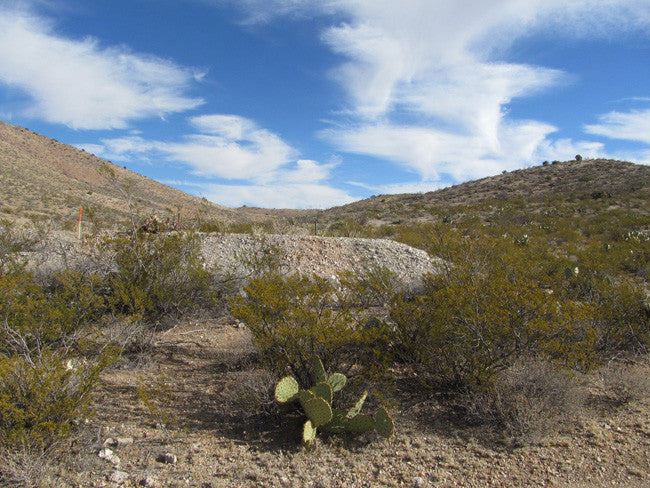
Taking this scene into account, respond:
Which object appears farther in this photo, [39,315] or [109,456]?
[39,315]

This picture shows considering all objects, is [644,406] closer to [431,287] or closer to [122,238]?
[431,287]

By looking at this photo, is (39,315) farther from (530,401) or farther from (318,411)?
(530,401)

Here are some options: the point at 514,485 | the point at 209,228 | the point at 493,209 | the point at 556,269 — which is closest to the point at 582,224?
the point at 493,209

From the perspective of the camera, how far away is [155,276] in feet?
21.0

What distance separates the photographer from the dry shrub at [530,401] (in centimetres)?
370

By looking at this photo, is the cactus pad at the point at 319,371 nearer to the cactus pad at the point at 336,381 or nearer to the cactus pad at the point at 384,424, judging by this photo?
the cactus pad at the point at 336,381

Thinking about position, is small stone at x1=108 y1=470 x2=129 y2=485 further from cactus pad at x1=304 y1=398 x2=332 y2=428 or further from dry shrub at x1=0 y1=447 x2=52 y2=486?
cactus pad at x1=304 y1=398 x2=332 y2=428

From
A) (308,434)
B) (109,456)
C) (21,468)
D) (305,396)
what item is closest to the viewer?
(21,468)

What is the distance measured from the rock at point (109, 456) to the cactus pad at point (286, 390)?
52.8 inches

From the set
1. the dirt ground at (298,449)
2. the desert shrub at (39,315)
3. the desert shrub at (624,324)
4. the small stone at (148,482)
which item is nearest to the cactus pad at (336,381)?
the dirt ground at (298,449)

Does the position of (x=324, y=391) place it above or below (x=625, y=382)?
below

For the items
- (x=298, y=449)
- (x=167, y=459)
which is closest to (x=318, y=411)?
(x=298, y=449)

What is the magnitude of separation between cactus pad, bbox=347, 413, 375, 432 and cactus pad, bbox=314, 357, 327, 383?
0.50 m

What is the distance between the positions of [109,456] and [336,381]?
200 cm
